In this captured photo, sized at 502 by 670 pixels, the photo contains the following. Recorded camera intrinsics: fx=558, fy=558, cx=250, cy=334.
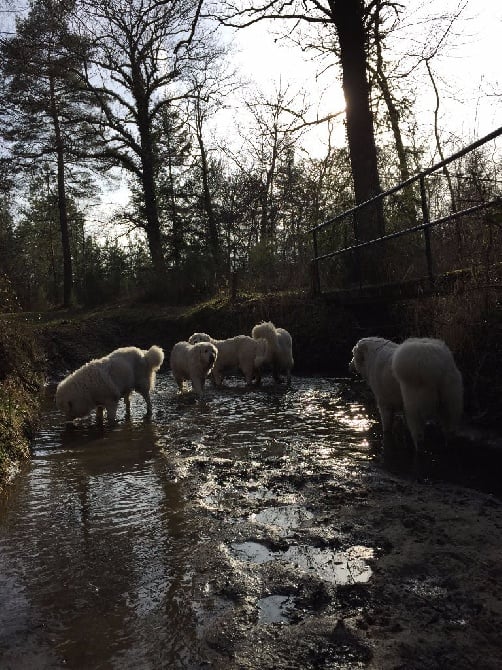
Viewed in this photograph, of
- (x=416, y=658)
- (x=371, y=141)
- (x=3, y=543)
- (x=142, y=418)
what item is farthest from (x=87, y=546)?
(x=371, y=141)

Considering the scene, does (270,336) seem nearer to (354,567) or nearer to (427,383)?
(427,383)

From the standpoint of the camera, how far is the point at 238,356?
39.9ft

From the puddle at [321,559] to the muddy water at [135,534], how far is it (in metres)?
0.01

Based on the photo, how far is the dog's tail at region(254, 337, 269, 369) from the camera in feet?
37.2

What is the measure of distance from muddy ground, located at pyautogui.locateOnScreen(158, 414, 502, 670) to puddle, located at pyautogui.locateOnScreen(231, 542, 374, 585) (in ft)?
0.04

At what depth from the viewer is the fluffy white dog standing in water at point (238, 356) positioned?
1188 centimetres

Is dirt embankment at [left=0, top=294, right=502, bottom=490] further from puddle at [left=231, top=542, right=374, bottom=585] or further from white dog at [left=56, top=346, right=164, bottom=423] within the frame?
puddle at [left=231, top=542, right=374, bottom=585]

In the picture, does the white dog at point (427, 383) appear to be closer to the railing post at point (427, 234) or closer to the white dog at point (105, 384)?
the railing post at point (427, 234)

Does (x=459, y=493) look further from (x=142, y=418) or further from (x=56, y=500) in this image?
(x=142, y=418)

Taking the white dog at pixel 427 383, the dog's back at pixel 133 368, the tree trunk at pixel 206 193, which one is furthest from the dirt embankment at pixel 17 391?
the tree trunk at pixel 206 193

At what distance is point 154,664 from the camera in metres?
2.71

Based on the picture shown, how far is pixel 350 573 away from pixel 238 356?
880 cm

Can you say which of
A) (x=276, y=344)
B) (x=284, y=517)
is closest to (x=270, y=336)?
(x=276, y=344)

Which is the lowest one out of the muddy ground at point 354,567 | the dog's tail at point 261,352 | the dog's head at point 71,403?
the muddy ground at point 354,567
